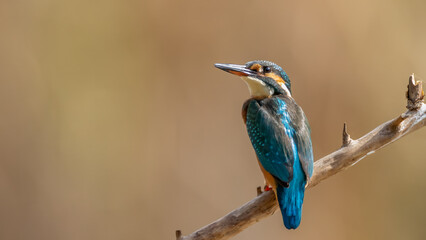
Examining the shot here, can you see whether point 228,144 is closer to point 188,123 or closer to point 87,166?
point 188,123

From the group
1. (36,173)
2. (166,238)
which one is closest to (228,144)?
(166,238)

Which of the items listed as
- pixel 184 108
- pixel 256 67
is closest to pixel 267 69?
pixel 256 67

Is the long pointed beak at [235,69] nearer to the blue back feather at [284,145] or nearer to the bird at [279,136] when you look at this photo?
the bird at [279,136]

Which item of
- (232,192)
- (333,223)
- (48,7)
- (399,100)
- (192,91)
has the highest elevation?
(48,7)

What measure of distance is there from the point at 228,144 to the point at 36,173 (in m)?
1.05

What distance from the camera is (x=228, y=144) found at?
126 inches

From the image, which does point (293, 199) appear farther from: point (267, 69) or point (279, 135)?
point (267, 69)

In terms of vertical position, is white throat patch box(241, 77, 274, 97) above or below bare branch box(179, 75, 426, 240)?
above

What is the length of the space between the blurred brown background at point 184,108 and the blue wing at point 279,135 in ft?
3.02

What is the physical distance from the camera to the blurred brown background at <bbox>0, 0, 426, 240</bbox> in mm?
3145

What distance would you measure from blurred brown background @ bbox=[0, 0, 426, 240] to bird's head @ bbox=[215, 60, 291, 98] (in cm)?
76

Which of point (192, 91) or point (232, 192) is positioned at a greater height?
point (192, 91)

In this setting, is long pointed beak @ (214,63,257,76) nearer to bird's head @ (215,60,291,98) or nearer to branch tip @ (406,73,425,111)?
bird's head @ (215,60,291,98)

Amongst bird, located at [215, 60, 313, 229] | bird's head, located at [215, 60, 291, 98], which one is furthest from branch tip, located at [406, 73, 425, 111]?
bird's head, located at [215, 60, 291, 98]
